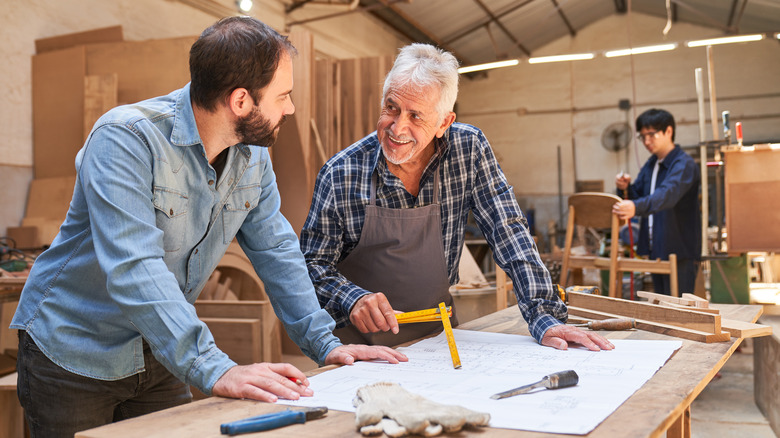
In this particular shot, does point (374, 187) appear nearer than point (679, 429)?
No

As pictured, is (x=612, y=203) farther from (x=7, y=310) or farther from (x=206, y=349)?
(x=7, y=310)

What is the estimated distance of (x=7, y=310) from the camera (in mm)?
4293

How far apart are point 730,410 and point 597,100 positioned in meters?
11.4

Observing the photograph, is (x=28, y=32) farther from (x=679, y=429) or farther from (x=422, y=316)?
(x=679, y=429)

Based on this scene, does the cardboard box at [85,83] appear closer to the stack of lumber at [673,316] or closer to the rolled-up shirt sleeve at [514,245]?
the rolled-up shirt sleeve at [514,245]

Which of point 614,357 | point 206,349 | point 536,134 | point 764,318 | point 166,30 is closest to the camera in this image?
point 206,349

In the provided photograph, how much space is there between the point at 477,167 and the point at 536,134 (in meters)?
13.3

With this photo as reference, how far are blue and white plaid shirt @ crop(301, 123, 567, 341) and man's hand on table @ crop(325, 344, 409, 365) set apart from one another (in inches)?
12.3

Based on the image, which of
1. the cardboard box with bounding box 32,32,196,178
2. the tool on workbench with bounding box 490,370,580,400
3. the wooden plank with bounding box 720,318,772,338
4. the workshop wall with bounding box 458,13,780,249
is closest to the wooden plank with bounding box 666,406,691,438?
the wooden plank with bounding box 720,318,772,338

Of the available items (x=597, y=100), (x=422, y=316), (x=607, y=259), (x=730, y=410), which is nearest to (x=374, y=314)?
(x=422, y=316)

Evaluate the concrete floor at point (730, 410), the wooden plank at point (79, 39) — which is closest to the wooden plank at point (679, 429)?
the concrete floor at point (730, 410)

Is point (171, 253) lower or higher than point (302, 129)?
lower

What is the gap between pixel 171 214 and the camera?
1387 mm

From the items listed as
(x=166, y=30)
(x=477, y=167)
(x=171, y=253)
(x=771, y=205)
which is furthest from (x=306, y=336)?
(x=166, y=30)
